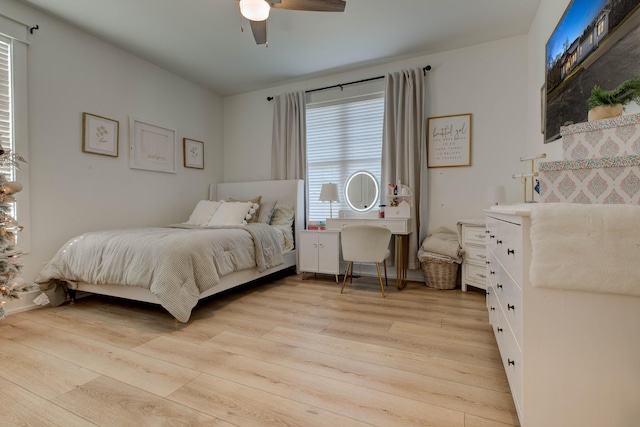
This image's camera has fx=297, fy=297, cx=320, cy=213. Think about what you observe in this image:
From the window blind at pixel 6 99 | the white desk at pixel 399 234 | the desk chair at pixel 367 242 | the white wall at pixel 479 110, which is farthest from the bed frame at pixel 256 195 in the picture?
the white wall at pixel 479 110

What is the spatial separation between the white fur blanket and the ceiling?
248cm

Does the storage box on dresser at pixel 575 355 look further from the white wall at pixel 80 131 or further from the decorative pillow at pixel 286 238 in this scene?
the white wall at pixel 80 131

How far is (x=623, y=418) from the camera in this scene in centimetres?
96

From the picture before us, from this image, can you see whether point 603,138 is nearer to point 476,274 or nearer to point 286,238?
point 476,274

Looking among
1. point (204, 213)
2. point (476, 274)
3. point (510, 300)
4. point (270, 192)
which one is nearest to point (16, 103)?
point (204, 213)

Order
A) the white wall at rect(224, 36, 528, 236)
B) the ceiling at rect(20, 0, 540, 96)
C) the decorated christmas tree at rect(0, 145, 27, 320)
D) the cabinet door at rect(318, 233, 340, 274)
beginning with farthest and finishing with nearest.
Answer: the cabinet door at rect(318, 233, 340, 274)
the white wall at rect(224, 36, 528, 236)
the ceiling at rect(20, 0, 540, 96)
the decorated christmas tree at rect(0, 145, 27, 320)

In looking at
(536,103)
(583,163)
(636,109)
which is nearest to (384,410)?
(583,163)

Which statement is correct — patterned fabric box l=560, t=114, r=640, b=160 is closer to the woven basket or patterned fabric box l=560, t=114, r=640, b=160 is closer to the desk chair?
the desk chair

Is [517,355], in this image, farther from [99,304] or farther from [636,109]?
[99,304]

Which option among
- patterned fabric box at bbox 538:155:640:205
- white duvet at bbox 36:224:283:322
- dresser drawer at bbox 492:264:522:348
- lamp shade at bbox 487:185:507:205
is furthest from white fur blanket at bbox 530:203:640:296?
white duvet at bbox 36:224:283:322

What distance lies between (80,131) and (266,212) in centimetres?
210

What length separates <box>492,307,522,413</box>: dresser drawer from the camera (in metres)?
1.12

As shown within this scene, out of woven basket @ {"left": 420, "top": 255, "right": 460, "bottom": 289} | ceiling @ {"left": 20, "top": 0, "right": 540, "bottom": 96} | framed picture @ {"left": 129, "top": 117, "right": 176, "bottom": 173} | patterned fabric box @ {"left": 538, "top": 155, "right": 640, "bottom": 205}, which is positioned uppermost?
ceiling @ {"left": 20, "top": 0, "right": 540, "bottom": 96}

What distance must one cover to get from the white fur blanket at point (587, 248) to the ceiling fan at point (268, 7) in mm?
1969
